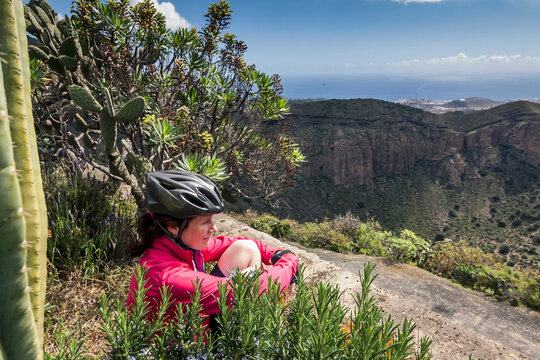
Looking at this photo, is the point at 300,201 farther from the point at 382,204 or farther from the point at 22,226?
the point at 22,226

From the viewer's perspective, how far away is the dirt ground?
3.99 meters

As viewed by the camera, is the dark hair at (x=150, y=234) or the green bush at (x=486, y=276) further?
the green bush at (x=486, y=276)

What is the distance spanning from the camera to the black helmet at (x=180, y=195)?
6.95 feet

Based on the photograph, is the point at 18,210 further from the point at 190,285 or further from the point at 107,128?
the point at 107,128

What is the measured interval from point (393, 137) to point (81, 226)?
87997 millimetres

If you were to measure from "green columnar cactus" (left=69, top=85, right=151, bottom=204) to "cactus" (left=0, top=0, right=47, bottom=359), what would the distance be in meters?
3.27

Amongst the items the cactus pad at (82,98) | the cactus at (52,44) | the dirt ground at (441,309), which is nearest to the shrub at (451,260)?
the dirt ground at (441,309)

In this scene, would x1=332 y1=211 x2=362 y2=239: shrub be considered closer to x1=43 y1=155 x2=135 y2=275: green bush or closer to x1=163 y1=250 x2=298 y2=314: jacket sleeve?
x1=43 y1=155 x2=135 y2=275: green bush

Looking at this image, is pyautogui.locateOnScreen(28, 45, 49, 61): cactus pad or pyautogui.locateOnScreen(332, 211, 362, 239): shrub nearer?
pyautogui.locateOnScreen(28, 45, 49, 61): cactus pad

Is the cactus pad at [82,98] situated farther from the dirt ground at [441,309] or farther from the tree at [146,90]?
the dirt ground at [441,309]

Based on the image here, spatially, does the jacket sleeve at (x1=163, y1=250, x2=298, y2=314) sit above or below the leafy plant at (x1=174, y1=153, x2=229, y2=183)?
below

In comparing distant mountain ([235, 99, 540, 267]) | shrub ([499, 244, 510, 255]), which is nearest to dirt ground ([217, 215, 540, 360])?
distant mountain ([235, 99, 540, 267])

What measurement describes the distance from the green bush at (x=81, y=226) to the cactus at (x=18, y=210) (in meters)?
2.41

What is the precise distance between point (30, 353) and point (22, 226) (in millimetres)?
367
